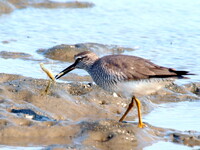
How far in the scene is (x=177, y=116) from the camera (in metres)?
8.81

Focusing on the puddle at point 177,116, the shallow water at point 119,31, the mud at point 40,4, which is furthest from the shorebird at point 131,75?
the mud at point 40,4

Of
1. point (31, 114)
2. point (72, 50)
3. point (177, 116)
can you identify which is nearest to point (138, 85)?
point (177, 116)

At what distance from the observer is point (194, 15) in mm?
16766

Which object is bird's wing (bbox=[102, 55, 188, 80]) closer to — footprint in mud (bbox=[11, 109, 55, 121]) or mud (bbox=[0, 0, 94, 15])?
footprint in mud (bbox=[11, 109, 55, 121])

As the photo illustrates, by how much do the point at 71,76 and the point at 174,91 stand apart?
7.34 feet

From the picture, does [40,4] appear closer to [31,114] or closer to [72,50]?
[72,50]

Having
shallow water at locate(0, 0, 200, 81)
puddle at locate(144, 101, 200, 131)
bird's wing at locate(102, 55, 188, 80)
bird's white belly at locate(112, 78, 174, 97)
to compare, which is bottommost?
puddle at locate(144, 101, 200, 131)

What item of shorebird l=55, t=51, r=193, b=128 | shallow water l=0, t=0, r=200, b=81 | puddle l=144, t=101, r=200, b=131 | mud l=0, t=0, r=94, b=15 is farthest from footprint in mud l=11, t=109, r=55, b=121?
mud l=0, t=0, r=94, b=15

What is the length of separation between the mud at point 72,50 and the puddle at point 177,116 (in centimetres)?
385

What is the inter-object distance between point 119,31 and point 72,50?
2824 millimetres

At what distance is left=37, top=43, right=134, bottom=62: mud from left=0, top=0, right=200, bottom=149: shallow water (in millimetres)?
331

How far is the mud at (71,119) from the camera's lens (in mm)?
6844

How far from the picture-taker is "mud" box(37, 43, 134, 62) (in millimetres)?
12657

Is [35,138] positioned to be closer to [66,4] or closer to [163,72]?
[163,72]
